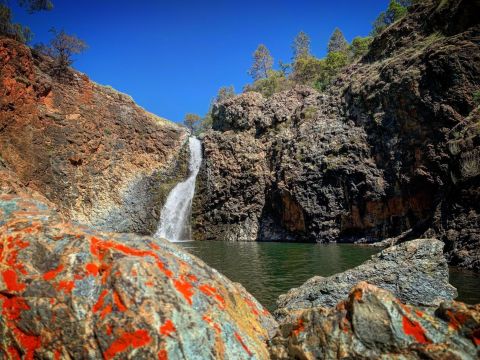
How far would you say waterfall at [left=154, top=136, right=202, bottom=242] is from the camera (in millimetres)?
49938

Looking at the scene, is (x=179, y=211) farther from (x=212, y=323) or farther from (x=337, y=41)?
(x=337, y=41)

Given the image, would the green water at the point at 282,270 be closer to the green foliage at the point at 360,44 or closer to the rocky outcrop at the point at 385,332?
the rocky outcrop at the point at 385,332

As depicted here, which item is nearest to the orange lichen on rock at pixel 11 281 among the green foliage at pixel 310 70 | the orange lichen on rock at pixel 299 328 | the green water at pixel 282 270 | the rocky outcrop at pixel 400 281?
the orange lichen on rock at pixel 299 328

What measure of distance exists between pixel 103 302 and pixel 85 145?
152ft

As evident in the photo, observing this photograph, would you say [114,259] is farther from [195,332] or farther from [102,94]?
[102,94]

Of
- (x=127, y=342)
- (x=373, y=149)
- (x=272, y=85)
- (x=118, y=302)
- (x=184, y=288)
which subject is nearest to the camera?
(x=127, y=342)

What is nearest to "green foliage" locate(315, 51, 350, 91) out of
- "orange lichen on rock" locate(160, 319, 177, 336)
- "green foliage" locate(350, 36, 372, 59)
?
"green foliage" locate(350, 36, 372, 59)

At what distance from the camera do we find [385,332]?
225 inches

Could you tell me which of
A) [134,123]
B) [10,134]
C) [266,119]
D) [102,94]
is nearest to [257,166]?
[266,119]

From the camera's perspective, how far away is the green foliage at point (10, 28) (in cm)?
4571

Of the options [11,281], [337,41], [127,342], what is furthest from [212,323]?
[337,41]

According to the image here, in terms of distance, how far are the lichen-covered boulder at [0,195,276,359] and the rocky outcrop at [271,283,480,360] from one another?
Answer: 96cm

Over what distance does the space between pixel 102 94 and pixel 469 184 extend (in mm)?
46723

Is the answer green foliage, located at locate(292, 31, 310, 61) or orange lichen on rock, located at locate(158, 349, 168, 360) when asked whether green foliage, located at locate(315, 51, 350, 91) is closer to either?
green foliage, located at locate(292, 31, 310, 61)
